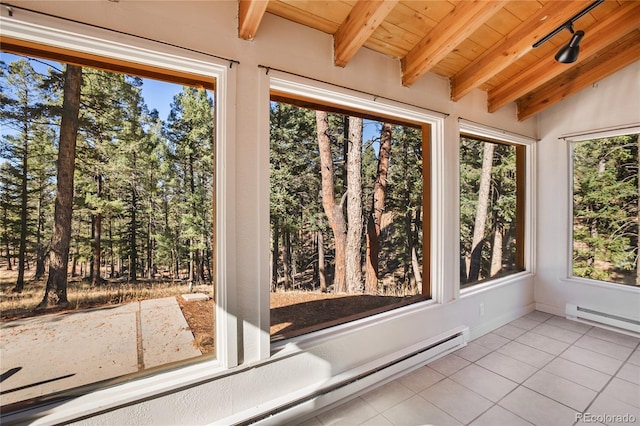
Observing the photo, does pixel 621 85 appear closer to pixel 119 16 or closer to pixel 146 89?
pixel 119 16

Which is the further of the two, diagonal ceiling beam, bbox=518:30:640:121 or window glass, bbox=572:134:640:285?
window glass, bbox=572:134:640:285

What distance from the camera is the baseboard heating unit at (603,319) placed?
288cm

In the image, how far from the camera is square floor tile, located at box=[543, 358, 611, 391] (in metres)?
2.09

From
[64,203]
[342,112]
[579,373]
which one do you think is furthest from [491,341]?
[64,203]

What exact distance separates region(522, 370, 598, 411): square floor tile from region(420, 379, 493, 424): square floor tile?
48 centimetres

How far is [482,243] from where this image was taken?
4.67m

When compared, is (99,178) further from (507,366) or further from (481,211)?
(481,211)

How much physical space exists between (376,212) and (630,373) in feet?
10.6

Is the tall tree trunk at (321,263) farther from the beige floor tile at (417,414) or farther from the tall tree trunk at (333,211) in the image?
the beige floor tile at (417,414)

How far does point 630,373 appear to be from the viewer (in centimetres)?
221

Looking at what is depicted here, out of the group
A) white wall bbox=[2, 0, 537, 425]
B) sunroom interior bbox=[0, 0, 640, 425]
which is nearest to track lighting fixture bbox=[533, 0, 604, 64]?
sunroom interior bbox=[0, 0, 640, 425]

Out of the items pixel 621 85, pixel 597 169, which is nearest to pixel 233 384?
pixel 597 169

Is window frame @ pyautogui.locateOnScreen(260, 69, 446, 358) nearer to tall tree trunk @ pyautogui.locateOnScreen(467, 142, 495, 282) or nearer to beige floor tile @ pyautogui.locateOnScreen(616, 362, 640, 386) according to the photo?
beige floor tile @ pyautogui.locateOnScreen(616, 362, 640, 386)

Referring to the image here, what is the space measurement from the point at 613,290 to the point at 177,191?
4.77 m
